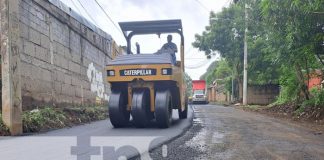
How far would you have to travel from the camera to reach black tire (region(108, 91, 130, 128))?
9.77m

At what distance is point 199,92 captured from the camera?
46.1m

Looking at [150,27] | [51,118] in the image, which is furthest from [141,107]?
[150,27]

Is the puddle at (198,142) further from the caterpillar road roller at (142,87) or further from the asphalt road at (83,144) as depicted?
the caterpillar road roller at (142,87)

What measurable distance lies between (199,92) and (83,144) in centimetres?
3961

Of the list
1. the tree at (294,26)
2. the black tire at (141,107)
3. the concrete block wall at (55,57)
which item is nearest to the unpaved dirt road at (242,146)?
the black tire at (141,107)

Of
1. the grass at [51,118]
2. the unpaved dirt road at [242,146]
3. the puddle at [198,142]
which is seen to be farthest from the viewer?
the grass at [51,118]

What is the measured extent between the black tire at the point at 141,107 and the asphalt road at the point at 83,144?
676 millimetres

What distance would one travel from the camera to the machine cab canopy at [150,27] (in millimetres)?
11273

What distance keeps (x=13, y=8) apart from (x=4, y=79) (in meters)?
1.52

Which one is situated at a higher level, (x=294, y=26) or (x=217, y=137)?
(x=294, y=26)

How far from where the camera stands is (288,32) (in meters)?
12.8

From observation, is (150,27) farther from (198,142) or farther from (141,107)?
(198,142)

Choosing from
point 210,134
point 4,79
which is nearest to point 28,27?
point 4,79

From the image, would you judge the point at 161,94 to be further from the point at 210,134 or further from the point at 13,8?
the point at 13,8
